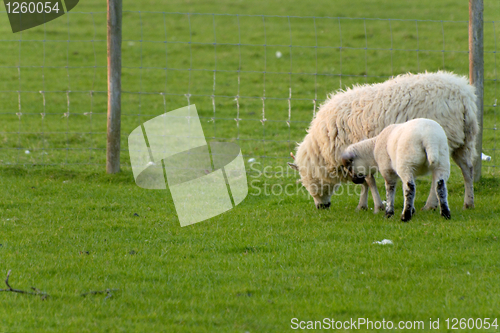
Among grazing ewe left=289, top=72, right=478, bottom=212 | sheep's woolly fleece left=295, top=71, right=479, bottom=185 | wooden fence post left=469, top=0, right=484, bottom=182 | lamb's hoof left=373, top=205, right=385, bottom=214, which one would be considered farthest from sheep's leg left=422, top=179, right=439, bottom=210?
wooden fence post left=469, top=0, right=484, bottom=182

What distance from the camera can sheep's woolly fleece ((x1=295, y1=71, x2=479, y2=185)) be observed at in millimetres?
6258

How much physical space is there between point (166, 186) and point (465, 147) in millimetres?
4003

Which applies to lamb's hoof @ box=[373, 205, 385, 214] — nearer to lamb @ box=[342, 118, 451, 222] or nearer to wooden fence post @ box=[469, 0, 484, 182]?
lamb @ box=[342, 118, 451, 222]

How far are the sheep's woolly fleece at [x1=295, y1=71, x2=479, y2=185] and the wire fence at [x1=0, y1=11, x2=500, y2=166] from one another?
2727 millimetres

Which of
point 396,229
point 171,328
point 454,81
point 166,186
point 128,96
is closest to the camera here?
point 171,328

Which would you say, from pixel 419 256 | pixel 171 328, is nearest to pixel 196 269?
pixel 171 328

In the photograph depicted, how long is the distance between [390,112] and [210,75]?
39.1ft

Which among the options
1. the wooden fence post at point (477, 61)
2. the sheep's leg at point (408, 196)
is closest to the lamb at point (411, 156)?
the sheep's leg at point (408, 196)

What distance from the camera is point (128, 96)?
16328 millimetres

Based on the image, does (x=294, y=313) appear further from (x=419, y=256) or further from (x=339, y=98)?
(x=339, y=98)

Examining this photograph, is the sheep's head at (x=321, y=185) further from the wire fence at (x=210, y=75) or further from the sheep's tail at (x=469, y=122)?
the wire fence at (x=210, y=75)

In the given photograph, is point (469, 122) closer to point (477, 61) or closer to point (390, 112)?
point (390, 112)

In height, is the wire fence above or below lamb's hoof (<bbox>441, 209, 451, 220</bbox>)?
below

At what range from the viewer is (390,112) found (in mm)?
6391
